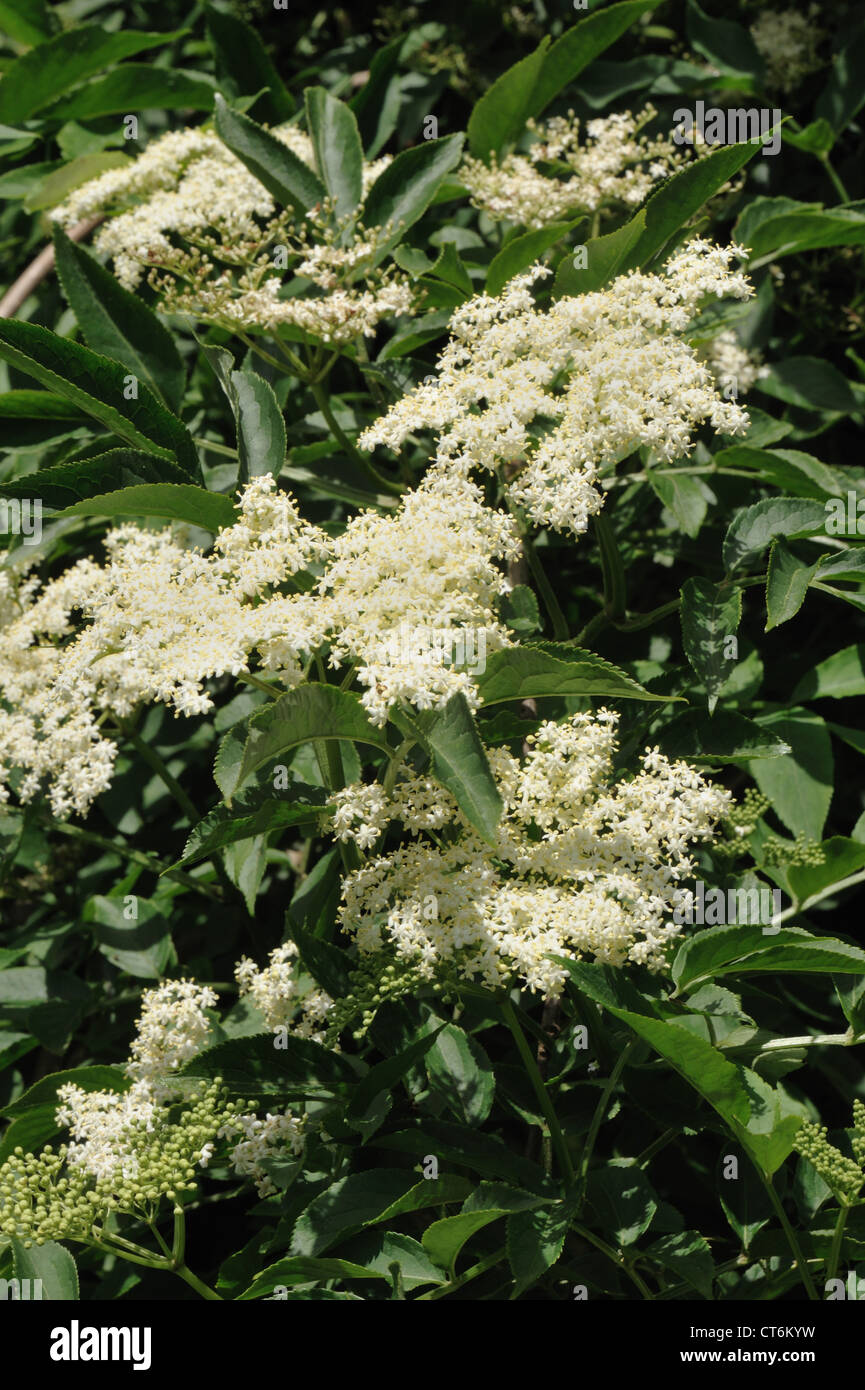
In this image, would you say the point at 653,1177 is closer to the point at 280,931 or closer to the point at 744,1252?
→ the point at 744,1252

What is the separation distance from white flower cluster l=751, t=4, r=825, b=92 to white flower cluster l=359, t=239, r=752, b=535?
177 cm

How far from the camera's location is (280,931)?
308 cm

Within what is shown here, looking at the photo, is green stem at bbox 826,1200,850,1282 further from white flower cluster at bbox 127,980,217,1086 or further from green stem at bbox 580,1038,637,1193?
white flower cluster at bbox 127,980,217,1086

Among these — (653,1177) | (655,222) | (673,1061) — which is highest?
(655,222)

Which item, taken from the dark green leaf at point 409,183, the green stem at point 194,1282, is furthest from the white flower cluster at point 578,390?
the green stem at point 194,1282

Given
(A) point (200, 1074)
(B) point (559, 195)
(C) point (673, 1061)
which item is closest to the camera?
(C) point (673, 1061)

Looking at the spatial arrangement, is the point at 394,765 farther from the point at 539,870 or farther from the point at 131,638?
the point at 131,638

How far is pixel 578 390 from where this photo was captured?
7.10 feet

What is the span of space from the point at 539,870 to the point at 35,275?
2.29 meters

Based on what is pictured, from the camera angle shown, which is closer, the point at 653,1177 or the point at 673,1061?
the point at 673,1061

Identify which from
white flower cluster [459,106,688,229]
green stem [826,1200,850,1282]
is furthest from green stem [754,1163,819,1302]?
white flower cluster [459,106,688,229]

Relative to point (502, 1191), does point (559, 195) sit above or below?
above
